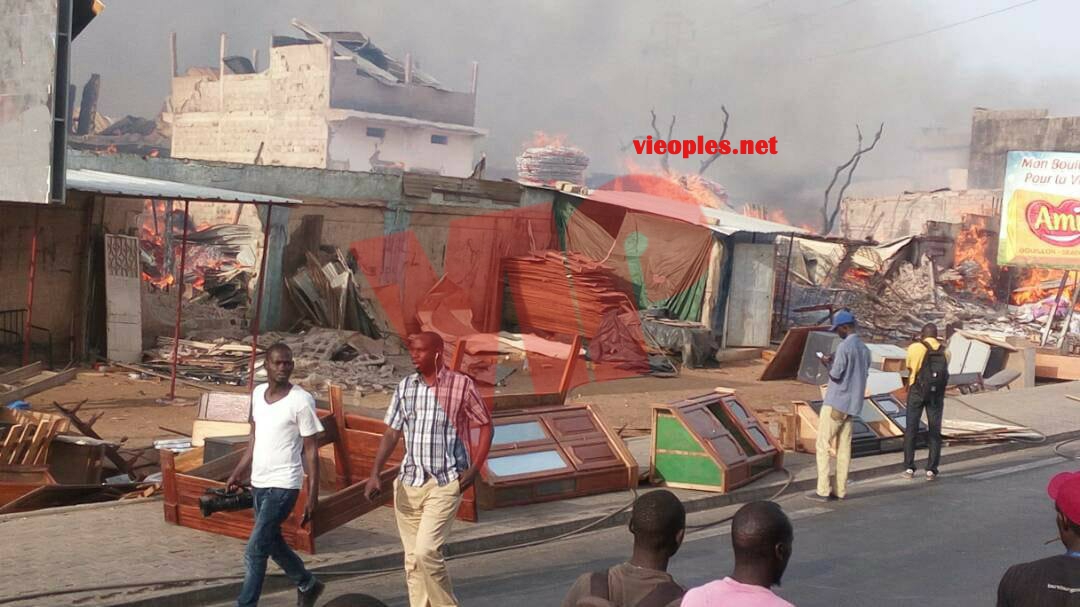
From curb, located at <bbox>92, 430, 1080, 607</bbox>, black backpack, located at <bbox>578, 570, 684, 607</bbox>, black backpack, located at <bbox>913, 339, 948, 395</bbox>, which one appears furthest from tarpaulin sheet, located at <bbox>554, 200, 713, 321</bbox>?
black backpack, located at <bbox>578, 570, 684, 607</bbox>

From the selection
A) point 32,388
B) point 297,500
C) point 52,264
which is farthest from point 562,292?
point 297,500

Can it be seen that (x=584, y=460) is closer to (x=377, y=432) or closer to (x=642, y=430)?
(x=377, y=432)

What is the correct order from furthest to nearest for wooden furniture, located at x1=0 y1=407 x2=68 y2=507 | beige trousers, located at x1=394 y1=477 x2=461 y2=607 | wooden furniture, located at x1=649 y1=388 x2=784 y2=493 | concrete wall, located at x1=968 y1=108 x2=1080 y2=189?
concrete wall, located at x1=968 y1=108 x2=1080 y2=189 → wooden furniture, located at x1=649 y1=388 x2=784 y2=493 → wooden furniture, located at x1=0 y1=407 x2=68 y2=507 → beige trousers, located at x1=394 y1=477 x2=461 y2=607

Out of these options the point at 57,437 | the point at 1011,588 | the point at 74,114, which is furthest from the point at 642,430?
the point at 74,114

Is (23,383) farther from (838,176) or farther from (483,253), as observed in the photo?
(838,176)

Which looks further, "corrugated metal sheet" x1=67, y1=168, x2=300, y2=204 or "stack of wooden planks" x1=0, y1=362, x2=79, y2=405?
"corrugated metal sheet" x1=67, y1=168, x2=300, y2=204

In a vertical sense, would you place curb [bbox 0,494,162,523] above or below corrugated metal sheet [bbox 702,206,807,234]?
below

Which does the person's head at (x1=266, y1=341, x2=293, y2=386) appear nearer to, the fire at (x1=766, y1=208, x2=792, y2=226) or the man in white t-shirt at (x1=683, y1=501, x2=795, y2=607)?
the man in white t-shirt at (x1=683, y1=501, x2=795, y2=607)

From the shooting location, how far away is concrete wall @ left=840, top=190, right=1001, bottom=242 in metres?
41.2

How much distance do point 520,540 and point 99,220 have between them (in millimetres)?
11832

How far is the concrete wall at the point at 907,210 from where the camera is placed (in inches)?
1620

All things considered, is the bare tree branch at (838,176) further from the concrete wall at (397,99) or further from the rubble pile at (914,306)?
the concrete wall at (397,99)

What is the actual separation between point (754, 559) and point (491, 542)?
5278mm

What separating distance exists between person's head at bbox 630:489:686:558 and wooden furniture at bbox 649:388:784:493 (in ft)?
21.8
